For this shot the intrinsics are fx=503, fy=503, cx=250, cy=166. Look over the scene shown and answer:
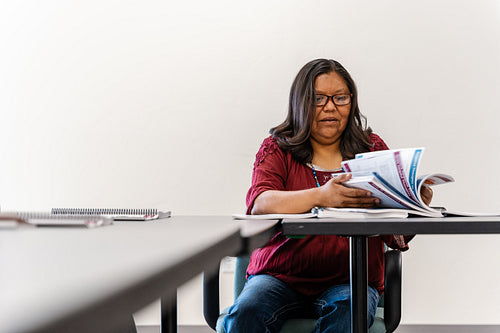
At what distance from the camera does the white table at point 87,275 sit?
0.20 metres

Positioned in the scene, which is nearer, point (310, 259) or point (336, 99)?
point (310, 259)

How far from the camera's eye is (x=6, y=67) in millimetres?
2855

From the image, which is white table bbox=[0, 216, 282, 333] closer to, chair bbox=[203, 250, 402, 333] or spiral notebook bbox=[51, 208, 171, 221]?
spiral notebook bbox=[51, 208, 171, 221]

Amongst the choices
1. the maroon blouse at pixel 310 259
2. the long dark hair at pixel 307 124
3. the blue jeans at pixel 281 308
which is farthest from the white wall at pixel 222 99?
the blue jeans at pixel 281 308

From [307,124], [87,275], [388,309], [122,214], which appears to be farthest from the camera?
[307,124]

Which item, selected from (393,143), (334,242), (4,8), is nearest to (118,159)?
(4,8)

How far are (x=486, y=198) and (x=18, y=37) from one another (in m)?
2.70

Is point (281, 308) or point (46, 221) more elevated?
point (46, 221)

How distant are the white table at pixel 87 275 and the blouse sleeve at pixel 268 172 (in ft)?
3.21

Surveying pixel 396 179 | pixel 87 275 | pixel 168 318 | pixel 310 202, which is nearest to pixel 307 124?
pixel 310 202

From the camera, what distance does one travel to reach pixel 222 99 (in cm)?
271

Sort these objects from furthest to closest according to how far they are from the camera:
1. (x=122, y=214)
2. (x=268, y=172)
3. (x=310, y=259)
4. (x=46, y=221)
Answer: (x=268, y=172) → (x=310, y=259) → (x=122, y=214) → (x=46, y=221)

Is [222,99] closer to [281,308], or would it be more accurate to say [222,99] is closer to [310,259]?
[310,259]

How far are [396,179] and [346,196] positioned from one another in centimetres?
13
